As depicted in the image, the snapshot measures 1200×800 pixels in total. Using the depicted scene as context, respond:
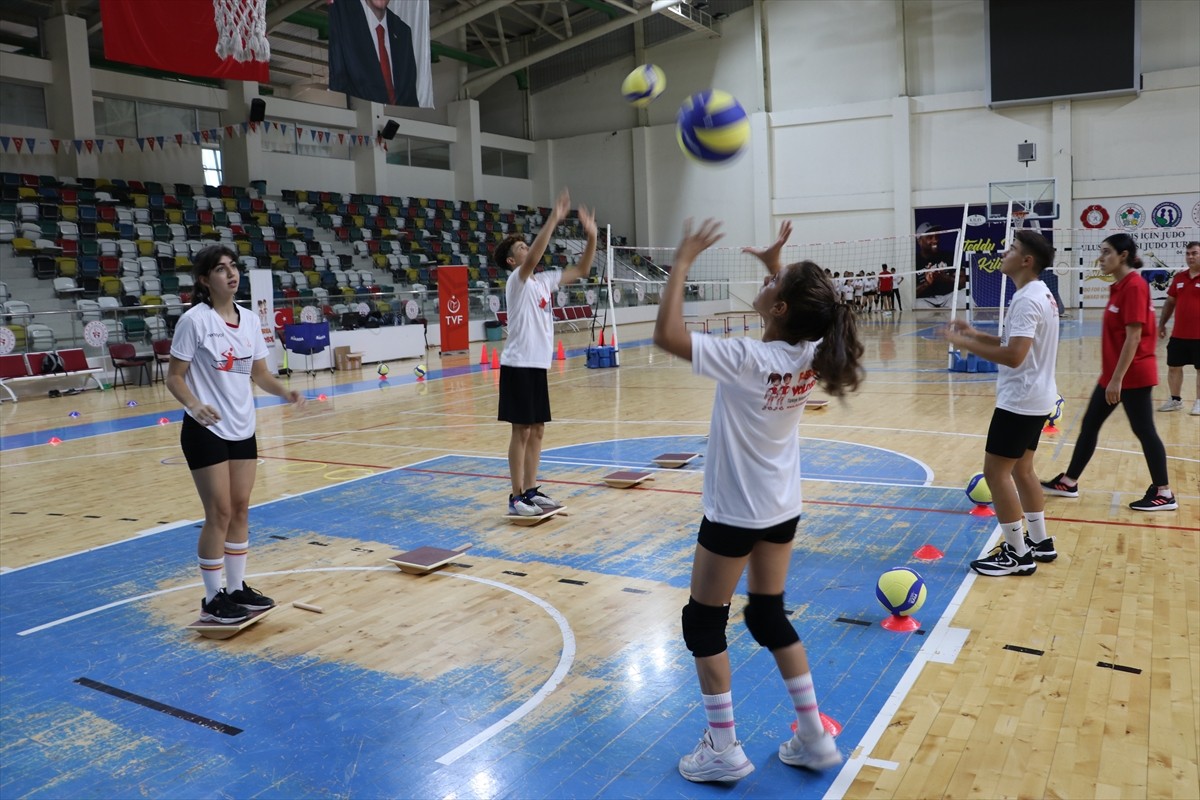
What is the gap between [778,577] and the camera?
304 cm

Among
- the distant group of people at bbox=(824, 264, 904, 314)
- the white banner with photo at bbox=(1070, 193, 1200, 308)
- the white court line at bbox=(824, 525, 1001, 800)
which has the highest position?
the white banner with photo at bbox=(1070, 193, 1200, 308)

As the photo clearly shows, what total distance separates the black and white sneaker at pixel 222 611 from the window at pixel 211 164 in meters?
23.5

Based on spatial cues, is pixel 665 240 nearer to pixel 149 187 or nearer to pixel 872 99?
pixel 872 99

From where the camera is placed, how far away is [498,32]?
31375 mm

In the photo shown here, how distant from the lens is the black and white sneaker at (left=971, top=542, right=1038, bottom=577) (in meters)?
5.04

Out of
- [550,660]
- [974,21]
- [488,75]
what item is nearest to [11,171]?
[488,75]

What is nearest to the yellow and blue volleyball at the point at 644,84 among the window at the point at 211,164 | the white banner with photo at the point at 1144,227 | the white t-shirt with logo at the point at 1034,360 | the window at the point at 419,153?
the white t-shirt with logo at the point at 1034,360

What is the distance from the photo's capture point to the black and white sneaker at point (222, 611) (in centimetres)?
464

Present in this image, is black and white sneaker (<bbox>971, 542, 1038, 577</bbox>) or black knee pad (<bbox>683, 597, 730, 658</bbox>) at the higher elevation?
black knee pad (<bbox>683, 597, 730, 658</bbox>)

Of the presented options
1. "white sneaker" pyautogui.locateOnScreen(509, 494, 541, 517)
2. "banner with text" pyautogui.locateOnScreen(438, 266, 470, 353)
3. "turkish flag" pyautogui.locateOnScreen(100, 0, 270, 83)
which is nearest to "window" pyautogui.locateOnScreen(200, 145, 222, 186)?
"banner with text" pyautogui.locateOnScreen(438, 266, 470, 353)

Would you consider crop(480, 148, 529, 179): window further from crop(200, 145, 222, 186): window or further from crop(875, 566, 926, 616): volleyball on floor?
crop(875, 566, 926, 616): volleyball on floor

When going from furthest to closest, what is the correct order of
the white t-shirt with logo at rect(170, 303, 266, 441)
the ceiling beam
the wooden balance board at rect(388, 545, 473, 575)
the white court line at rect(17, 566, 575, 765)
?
the ceiling beam < the wooden balance board at rect(388, 545, 473, 575) < the white t-shirt with logo at rect(170, 303, 266, 441) < the white court line at rect(17, 566, 575, 765)

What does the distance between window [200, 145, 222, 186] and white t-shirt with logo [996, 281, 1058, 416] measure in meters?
24.8

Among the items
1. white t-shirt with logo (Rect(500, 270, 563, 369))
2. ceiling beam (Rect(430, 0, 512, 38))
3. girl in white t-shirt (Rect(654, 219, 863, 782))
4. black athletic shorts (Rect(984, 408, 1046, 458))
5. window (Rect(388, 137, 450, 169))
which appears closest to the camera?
girl in white t-shirt (Rect(654, 219, 863, 782))
